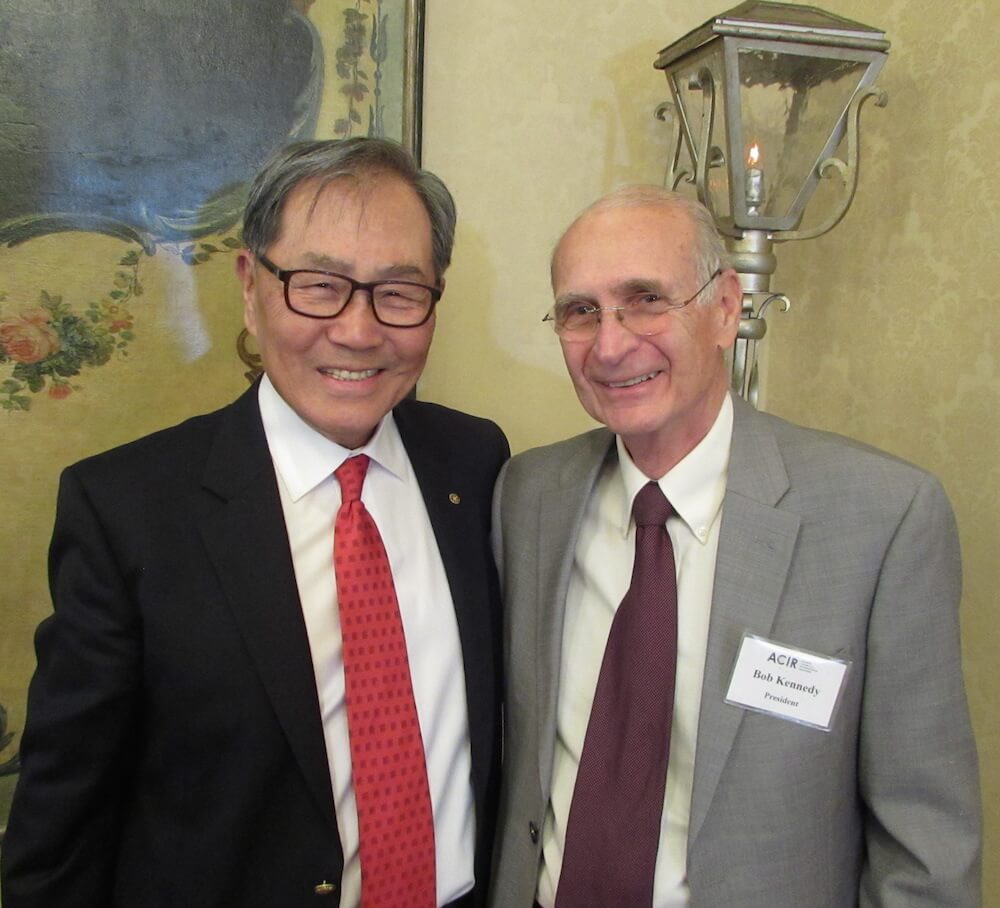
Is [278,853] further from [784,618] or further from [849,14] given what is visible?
[849,14]

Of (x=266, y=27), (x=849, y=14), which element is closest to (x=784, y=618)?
(x=266, y=27)

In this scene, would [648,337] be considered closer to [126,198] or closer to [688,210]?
[688,210]

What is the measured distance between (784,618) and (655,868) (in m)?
0.41

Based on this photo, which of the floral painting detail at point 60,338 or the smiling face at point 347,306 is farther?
the floral painting detail at point 60,338

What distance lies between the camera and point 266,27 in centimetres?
175

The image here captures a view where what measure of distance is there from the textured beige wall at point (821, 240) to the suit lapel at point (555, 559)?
2.21 feet

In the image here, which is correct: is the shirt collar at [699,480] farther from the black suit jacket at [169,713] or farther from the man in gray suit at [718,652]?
the black suit jacket at [169,713]

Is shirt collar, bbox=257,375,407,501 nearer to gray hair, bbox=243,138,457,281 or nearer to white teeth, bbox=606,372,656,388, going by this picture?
gray hair, bbox=243,138,457,281

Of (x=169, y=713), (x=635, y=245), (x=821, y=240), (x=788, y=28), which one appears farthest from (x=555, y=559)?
(x=821, y=240)

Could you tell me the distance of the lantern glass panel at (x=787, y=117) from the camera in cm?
176

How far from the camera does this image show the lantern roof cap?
1.70 meters

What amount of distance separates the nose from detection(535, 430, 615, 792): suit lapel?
44 cm

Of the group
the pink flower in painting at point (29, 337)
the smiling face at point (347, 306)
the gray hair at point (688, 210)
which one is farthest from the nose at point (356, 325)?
the pink flower in painting at point (29, 337)

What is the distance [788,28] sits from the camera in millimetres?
1698
